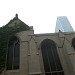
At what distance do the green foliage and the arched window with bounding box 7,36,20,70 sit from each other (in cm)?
49

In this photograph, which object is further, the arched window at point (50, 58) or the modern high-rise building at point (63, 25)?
the modern high-rise building at point (63, 25)

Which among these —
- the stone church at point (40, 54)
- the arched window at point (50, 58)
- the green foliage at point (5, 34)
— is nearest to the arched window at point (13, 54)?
the stone church at point (40, 54)

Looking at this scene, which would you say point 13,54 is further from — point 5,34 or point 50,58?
point 50,58

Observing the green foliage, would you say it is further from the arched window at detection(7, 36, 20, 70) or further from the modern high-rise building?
the modern high-rise building

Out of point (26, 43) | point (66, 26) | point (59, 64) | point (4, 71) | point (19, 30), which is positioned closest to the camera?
point (4, 71)

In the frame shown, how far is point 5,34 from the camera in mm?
15242

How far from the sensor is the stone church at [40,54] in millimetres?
12086

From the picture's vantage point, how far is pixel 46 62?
13523 millimetres

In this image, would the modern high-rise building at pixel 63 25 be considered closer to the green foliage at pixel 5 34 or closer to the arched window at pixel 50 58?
the green foliage at pixel 5 34

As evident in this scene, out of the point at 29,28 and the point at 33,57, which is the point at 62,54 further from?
the point at 29,28

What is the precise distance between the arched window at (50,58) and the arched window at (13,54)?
2.84m

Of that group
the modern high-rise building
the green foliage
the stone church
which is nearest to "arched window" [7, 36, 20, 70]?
the stone church

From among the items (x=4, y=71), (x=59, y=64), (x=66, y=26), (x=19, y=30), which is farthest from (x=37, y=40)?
(x=66, y=26)

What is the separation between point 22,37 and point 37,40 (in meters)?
1.78
